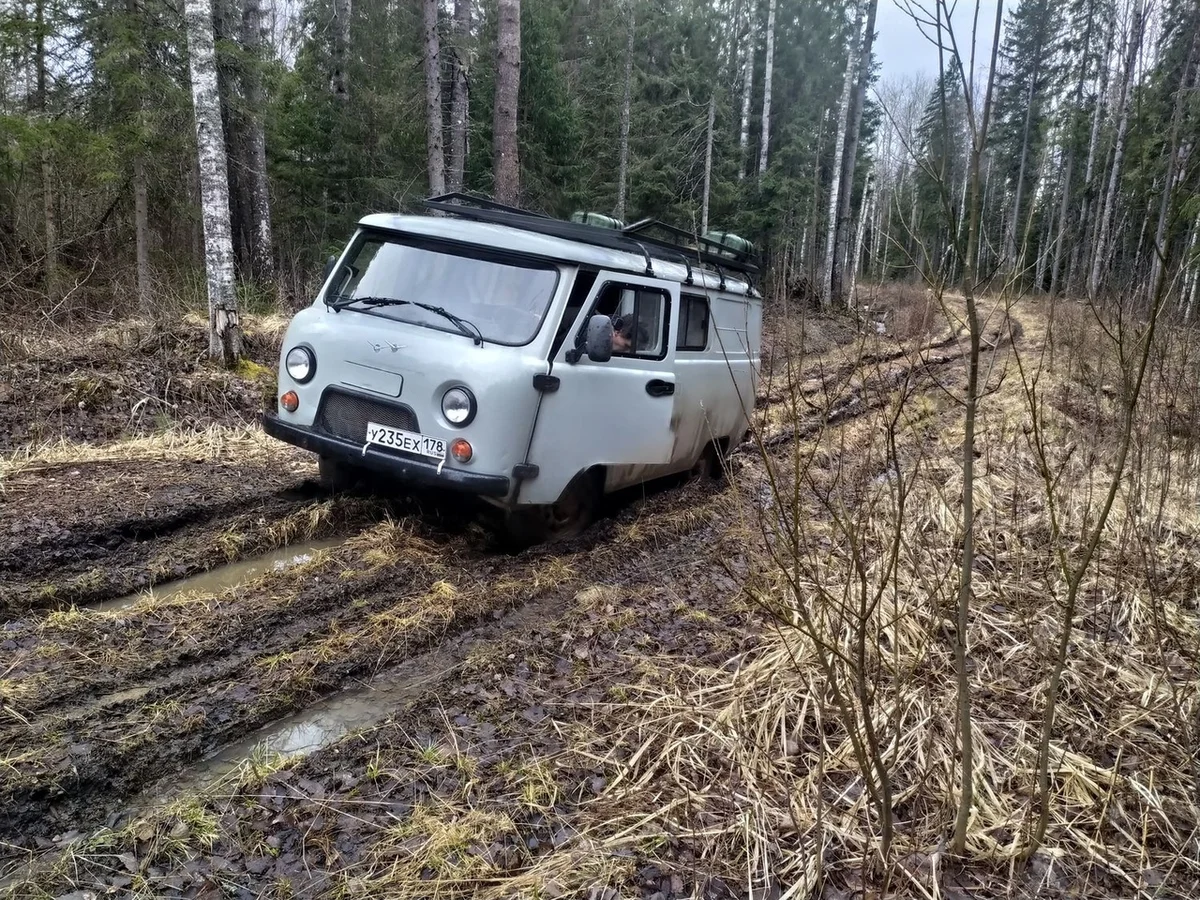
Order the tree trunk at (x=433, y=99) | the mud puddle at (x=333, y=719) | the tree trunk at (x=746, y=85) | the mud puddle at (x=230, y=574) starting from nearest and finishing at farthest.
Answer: the mud puddle at (x=333, y=719), the mud puddle at (x=230, y=574), the tree trunk at (x=433, y=99), the tree trunk at (x=746, y=85)

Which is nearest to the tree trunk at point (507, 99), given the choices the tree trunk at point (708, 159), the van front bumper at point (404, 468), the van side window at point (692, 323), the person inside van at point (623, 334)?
the van side window at point (692, 323)

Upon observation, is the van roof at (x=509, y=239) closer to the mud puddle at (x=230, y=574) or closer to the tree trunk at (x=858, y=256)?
the tree trunk at (x=858, y=256)

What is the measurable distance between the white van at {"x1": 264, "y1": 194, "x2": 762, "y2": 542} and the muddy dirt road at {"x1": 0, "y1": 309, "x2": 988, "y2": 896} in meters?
0.63

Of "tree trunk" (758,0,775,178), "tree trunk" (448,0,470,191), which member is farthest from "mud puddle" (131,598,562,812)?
"tree trunk" (758,0,775,178)

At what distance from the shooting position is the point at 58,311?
9836 millimetres

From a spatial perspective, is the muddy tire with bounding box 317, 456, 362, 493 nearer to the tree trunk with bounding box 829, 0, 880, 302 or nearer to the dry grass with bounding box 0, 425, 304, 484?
the dry grass with bounding box 0, 425, 304, 484

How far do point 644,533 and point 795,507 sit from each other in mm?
3900

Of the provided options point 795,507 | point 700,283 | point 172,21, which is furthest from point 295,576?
point 172,21

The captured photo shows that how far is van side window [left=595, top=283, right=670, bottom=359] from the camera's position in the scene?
5723 mm

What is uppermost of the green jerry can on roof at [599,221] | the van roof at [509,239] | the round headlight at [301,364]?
the green jerry can on roof at [599,221]

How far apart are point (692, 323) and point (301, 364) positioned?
10.7 feet

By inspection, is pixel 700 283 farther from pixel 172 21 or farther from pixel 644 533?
pixel 172 21

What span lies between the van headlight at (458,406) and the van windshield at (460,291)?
0.50 m

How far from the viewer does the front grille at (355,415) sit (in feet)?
16.5
